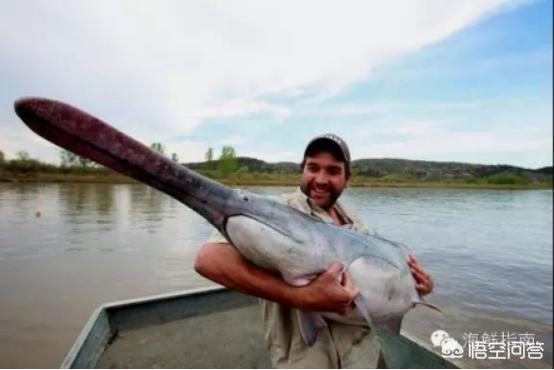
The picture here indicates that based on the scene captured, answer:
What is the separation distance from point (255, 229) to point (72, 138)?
698 millimetres

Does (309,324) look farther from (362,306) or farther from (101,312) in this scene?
(101,312)

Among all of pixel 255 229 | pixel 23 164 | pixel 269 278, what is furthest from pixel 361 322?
pixel 23 164

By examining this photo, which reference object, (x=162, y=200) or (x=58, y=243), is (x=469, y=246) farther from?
(x=162, y=200)

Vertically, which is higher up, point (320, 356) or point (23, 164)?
point (23, 164)

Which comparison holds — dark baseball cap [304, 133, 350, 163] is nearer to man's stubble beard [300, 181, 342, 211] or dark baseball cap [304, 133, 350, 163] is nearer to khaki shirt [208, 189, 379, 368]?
man's stubble beard [300, 181, 342, 211]

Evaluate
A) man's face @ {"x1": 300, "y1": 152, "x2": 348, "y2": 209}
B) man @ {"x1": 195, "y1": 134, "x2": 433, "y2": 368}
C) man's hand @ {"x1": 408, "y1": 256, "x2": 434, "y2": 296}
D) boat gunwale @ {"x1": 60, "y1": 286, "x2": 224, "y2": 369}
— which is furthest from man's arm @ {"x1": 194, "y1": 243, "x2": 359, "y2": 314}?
boat gunwale @ {"x1": 60, "y1": 286, "x2": 224, "y2": 369}

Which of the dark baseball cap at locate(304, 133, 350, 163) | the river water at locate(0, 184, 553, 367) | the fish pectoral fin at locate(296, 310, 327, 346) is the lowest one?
the river water at locate(0, 184, 553, 367)

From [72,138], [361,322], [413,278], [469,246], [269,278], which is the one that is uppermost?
[72,138]

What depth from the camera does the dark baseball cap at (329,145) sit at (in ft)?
7.21

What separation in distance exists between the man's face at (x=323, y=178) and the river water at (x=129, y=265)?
5.19 feet

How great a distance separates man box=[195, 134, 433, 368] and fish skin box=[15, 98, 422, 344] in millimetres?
65

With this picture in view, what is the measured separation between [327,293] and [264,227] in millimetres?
368

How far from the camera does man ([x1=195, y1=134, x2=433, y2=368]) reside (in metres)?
1.55

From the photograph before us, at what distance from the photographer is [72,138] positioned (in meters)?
1.13
